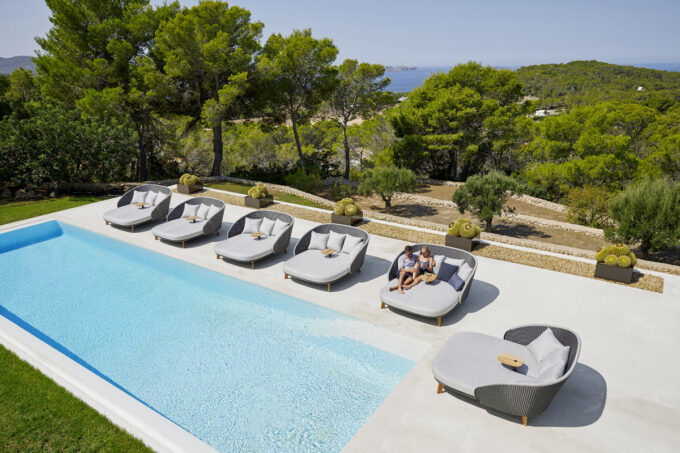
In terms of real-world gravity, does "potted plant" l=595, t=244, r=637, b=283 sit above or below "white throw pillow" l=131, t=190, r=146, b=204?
below

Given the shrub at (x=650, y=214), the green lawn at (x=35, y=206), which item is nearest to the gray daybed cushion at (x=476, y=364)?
the shrub at (x=650, y=214)

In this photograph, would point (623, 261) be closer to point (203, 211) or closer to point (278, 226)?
point (278, 226)

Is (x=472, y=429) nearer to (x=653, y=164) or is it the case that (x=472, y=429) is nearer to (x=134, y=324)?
(x=134, y=324)

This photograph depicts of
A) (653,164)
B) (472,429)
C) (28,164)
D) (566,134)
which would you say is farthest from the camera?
(566,134)

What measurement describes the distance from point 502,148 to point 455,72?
6721mm

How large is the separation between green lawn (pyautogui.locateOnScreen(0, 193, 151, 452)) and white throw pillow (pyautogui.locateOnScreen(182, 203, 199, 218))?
6.89 meters

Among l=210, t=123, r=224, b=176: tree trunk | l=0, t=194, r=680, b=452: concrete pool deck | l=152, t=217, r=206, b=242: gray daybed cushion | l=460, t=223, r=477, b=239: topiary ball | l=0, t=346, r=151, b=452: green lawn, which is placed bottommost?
l=0, t=346, r=151, b=452: green lawn

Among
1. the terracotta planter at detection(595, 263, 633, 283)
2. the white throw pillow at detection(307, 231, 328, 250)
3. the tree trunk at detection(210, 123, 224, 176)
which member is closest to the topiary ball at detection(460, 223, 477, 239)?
the terracotta planter at detection(595, 263, 633, 283)

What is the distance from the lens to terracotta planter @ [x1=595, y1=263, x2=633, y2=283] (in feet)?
30.9

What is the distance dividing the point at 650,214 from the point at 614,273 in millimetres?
4777

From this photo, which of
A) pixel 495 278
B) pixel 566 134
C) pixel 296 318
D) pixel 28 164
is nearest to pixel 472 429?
pixel 296 318

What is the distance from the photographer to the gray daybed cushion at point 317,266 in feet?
30.3

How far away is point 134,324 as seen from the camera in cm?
854

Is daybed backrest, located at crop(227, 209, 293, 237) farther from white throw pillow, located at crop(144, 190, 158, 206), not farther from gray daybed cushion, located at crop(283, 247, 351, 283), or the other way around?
white throw pillow, located at crop(144, 190, 158, 206)
